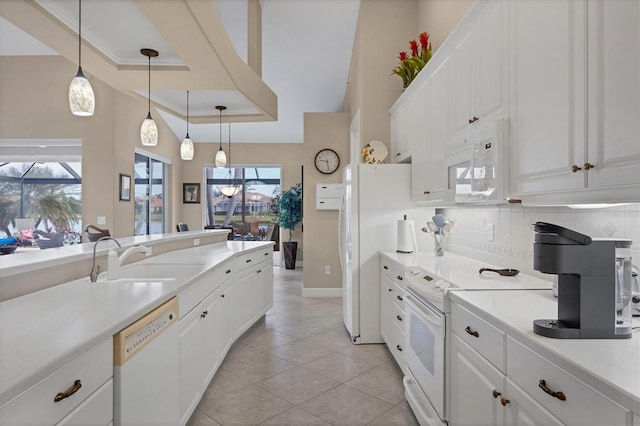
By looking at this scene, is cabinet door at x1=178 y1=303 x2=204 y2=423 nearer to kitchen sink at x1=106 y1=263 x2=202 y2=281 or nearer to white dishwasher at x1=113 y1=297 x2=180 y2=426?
white dishwasher at x1=113 y1=297 x2=180 y2=426

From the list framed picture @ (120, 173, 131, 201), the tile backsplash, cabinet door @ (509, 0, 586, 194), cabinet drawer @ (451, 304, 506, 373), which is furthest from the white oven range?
framed picture @ (120, 173, 131, 201)

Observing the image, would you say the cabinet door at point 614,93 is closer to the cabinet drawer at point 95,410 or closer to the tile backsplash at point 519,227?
the tile backsplash at point 519,227

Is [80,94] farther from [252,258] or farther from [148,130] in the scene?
[252,258]

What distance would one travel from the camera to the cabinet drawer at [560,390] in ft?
3.04

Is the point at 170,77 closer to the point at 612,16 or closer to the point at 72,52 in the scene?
the point at 72,52

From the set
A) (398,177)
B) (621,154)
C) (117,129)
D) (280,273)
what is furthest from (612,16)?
(280,273)

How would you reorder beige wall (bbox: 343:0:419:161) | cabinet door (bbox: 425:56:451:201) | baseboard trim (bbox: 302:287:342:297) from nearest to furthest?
1. cabinet door (bbox: 425:56:451:201)
2. beige wall (bbox: 343:0:419:161)
3. baseboard trim (bbox: 302:287:342:297)

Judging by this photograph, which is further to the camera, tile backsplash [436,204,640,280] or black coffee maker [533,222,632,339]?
tile backsplash [436,204,640,280]

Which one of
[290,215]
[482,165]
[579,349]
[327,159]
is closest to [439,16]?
[482,165]

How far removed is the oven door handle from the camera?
78.4 inches

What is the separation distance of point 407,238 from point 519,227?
123cm

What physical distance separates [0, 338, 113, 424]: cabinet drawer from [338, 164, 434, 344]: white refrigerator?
2661 mm

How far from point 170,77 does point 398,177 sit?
2408 mm

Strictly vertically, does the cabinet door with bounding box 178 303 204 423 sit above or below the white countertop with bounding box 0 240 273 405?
below
